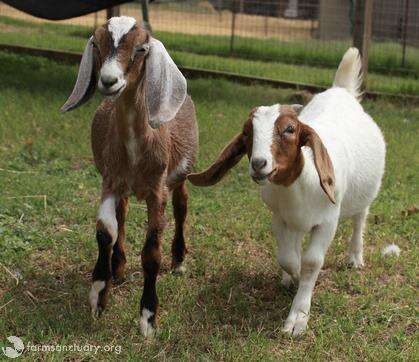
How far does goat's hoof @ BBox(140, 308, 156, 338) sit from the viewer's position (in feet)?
11.6

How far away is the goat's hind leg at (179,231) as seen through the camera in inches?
170

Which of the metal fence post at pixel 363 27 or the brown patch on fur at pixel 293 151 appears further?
the metal fence post at pixel 363 27

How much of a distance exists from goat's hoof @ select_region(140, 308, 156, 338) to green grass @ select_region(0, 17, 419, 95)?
272 inches

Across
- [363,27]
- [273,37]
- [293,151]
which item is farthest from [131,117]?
[273,37]

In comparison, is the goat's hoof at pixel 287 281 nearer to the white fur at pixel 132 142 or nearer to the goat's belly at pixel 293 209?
the goat's belly at pixel 293 209

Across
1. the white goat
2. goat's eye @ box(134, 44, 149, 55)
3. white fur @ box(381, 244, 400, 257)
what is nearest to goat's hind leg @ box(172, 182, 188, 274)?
the white goat

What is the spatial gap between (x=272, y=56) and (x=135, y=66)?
987 cm

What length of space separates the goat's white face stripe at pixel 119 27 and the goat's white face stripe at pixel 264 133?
0.66 meters

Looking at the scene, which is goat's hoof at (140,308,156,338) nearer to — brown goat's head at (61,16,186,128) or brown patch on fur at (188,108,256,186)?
brown patch on fur at (188,108,256,186)

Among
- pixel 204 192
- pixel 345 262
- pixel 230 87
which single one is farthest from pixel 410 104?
pixel 345 262

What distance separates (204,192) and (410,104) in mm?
4393

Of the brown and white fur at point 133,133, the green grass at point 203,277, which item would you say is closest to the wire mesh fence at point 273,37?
the green grass at point 203,277

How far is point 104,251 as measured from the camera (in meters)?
3.61

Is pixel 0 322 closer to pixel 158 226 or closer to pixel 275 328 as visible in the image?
pixel 158 226
